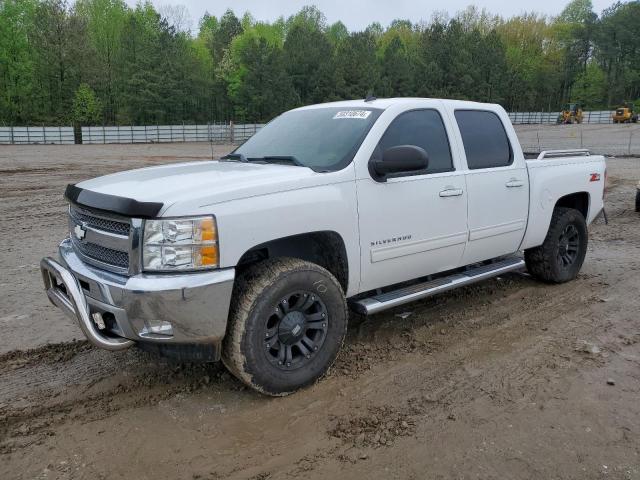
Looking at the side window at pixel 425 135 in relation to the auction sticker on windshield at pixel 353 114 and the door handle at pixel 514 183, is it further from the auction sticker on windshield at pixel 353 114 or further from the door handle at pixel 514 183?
the door handle at pixel 514 183

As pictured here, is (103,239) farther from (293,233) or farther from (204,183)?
(293,233)

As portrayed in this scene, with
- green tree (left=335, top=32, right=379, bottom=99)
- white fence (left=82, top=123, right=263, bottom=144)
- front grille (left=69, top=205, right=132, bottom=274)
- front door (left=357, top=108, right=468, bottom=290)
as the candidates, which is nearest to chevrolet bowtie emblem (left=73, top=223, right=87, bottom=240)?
front grille (left=69, top=205, right=132, bottom=274)

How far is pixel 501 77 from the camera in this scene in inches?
3605

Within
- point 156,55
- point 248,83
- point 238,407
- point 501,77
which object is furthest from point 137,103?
point 238,407

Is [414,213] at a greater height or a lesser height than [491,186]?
lesser

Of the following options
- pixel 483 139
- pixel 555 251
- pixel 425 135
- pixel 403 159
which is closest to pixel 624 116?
pixel 555 251

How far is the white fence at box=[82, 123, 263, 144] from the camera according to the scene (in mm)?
44344

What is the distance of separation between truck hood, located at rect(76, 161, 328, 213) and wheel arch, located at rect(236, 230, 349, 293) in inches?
14.5

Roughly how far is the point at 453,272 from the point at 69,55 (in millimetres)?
66394

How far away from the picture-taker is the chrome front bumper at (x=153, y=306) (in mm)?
3035

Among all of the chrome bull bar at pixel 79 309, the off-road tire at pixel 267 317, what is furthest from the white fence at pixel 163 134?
the off-road tire at pixel 267 317

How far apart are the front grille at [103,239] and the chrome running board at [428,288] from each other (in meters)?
1.70

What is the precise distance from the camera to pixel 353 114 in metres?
4.34

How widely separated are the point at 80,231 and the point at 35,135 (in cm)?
4327
